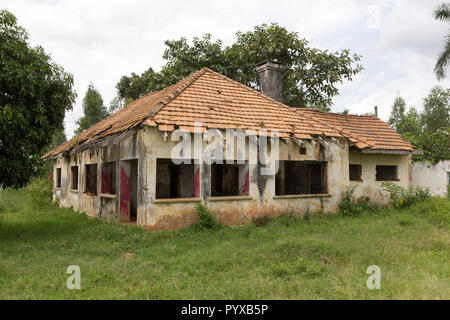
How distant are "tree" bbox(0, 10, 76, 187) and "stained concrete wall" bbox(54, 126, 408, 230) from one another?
2.27 m

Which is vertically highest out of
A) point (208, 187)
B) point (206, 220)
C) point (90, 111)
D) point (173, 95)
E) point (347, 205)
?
point (90, 111)

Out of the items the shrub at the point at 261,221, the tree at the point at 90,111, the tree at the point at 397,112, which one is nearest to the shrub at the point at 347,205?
the shrub at the point at 261,221

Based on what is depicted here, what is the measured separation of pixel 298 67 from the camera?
20.7 metres

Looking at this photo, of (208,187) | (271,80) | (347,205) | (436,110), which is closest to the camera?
(208,187)

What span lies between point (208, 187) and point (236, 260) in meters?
3.44

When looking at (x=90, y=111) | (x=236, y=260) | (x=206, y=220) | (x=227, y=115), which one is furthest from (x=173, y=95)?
(x=90, y=111)

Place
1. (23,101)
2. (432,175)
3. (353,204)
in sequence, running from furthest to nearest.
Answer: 1. (432,175)
2. (353,204)
3. (23,101)

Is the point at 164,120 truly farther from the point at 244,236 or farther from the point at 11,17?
the point at 11,17

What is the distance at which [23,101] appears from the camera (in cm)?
945

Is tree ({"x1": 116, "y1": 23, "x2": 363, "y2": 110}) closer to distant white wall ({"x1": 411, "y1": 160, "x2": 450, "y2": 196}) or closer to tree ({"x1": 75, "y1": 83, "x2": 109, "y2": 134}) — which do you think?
distant white wall ({"x1": 411, "y1": 160, "x2": 450, "y2": 196})

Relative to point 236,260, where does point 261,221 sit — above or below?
above

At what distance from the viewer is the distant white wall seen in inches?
747

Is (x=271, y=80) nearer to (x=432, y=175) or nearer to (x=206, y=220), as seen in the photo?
(x=206, y=220)

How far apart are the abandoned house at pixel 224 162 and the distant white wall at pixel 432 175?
4.97 metres
